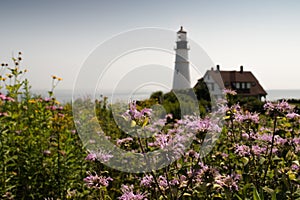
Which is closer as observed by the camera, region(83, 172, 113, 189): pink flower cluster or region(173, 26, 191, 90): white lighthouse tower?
region(83, 172, 113, 189): pink flower cluster

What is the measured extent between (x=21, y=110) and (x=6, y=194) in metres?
1.61

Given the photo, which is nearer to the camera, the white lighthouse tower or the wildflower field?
the wildflower field

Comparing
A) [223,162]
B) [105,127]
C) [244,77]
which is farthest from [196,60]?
[244,77]

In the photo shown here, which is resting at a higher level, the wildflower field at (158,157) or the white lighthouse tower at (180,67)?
the white lighthouse tower at (180,67)

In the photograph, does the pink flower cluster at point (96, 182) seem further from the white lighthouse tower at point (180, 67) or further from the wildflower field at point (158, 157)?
the white lighthouse tower at point (180, 67)

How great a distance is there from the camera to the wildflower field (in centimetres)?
186

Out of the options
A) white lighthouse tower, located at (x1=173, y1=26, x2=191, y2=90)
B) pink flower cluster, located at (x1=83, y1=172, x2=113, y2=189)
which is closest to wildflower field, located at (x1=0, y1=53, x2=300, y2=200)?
pink flower cluster, located at (x1=83, y1=172, x2=113, y2=189)

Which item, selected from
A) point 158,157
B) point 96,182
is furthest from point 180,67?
point 96,182

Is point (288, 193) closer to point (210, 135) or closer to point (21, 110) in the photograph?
point (210, 135)

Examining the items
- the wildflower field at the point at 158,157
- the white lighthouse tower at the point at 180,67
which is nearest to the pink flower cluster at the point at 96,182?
the wildflower field at the point at 158,157

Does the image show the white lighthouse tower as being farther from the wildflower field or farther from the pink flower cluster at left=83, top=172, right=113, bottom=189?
the pink flower cluster at left=83, top=172, right=113, bottom=189

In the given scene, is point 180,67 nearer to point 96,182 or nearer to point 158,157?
point 158,157

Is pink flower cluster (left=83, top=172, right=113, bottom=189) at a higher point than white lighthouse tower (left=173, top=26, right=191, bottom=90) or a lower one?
lower

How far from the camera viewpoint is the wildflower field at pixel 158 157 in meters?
1.86
